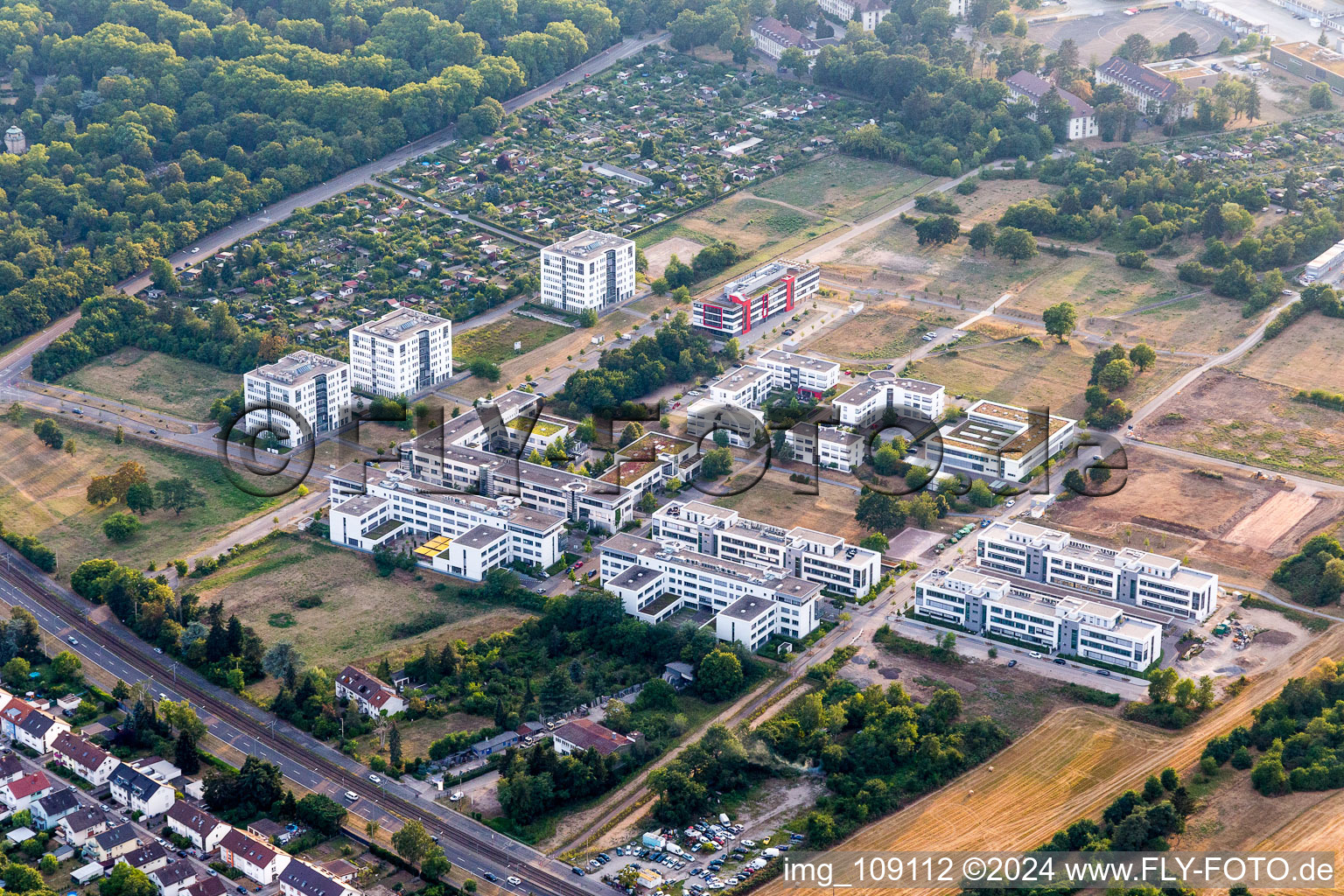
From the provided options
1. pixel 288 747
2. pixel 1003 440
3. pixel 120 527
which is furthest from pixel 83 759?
pixel 1003 440

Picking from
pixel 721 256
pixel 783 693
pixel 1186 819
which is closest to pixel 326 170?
pixel 721 256

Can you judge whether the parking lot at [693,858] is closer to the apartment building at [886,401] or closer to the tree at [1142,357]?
the apartment building at [886,401]

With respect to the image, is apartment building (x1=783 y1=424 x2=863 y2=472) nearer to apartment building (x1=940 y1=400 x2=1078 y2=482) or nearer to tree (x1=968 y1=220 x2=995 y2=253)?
apartment building (x1=940 y1=400 x2=1078 y2=482)

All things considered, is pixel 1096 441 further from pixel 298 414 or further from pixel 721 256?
pixel 298 414

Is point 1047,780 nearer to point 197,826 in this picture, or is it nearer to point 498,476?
point 197,826

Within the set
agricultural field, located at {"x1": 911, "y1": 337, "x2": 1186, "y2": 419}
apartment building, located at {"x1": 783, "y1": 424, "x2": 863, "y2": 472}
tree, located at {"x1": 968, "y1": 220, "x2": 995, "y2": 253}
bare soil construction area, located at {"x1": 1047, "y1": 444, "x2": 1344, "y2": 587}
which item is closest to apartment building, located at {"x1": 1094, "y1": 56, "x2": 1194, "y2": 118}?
tree, located at {"x1": 968, "y1": 220, "x2": 995, "y2": 253}

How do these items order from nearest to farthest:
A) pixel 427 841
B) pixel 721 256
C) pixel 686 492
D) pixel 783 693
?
Answer: pixel 427 841 < pixel 783 693 < pixel 686 492 < pixel 721 256
